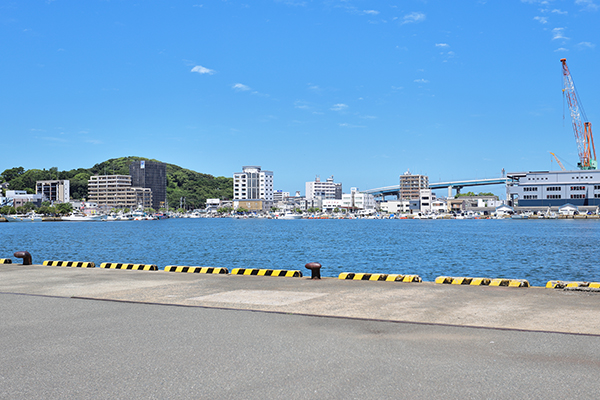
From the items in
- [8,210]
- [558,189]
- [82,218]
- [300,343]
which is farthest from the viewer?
[8,210]

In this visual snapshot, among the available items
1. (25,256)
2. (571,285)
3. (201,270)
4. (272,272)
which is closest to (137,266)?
(201,270)

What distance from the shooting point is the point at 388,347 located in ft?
Result: 25.8

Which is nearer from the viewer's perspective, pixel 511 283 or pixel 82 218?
pixel 511 283

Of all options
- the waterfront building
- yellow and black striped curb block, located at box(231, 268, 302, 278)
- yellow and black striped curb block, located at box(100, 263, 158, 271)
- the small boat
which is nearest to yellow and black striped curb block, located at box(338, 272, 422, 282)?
yellow and black striped curb block, located at box(231, 268, 302, 278)

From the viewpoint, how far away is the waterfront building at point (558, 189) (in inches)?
6152

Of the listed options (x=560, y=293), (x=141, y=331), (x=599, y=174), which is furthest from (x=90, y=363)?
(x=599, y=174)

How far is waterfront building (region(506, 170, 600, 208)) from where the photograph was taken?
513 feet

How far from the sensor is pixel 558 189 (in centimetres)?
15875

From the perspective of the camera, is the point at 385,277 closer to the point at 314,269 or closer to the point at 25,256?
the point at 314,269

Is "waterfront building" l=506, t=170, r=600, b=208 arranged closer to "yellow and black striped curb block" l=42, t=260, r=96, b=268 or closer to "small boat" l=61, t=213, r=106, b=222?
"small boat" l=61, t=213, r=106, b=222

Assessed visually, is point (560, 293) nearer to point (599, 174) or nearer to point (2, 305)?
point (2, 305)

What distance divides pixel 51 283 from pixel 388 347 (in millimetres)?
12126

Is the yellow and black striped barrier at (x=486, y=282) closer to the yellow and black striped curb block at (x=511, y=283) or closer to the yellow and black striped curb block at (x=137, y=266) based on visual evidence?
the yellow and black striped curb block at (x=511, y=283)

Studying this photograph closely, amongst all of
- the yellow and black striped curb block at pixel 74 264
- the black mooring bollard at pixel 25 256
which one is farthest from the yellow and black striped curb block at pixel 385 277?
the black mooring bollard at pixel 25 256
